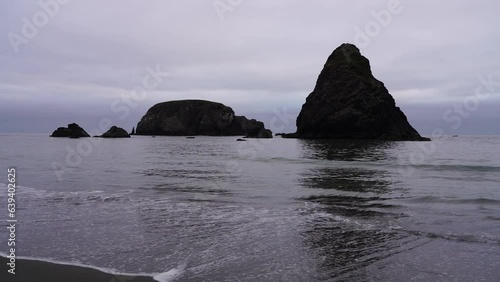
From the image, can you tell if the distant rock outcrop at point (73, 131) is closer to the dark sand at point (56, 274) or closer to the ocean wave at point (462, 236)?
the dark sand at point (56, 274)

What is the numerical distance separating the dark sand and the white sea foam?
5.1 inches

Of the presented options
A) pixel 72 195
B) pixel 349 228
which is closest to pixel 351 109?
pixel 72 195

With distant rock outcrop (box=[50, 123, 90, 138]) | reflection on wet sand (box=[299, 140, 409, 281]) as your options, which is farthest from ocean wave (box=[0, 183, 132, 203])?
distant rock outcrop (box=[50, 123, 90, 138])

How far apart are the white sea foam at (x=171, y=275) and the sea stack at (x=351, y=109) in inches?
4673

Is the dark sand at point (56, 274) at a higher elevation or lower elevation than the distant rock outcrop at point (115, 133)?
lower

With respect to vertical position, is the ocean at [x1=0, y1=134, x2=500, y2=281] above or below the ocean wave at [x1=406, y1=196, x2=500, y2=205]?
below

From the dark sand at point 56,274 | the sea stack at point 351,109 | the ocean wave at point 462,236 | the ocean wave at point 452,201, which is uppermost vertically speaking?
the sea stack at point 351,109

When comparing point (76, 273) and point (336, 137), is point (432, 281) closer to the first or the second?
point (76, 273)

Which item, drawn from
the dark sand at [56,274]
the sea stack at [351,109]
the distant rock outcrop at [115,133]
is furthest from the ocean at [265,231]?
the distant rock outcrop at [115,133]

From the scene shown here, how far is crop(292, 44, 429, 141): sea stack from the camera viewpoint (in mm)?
120500

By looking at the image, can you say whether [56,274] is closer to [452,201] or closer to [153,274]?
[153,274]

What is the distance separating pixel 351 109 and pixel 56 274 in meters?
121

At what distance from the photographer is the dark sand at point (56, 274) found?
254 inches

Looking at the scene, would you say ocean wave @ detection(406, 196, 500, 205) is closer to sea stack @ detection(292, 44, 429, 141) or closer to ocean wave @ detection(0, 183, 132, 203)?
ocean wave @ detection(0, 183, 132, 203)
